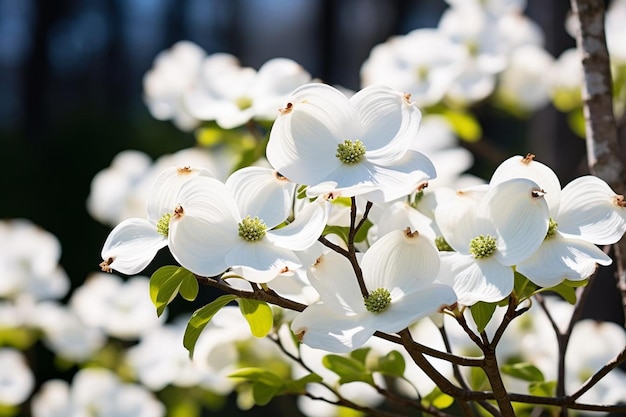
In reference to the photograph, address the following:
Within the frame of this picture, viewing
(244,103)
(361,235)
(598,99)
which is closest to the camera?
(361,235)

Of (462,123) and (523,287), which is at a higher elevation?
(462,123)

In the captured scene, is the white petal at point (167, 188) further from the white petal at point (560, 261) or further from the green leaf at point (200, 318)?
the white petal at point (560, 261)

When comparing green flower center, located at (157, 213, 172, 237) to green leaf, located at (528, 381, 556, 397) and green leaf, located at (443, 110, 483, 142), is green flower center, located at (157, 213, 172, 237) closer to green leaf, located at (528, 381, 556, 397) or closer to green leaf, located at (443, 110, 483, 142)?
green leaf, located at (528, 381, 556, 397)

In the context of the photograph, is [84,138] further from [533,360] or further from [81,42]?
[81,42]

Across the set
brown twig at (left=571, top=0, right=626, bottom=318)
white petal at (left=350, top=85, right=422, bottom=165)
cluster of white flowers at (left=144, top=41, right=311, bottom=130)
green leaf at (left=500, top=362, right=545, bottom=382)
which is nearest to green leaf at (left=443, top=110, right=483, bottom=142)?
cluster of white flowers at (left=144, top=41, right=311, bottom=130)

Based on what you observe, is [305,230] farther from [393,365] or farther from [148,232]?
[393,365]

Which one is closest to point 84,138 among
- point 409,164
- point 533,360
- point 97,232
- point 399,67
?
point 97,232

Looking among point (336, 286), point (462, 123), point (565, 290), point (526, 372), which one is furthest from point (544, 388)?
point (462, 123)

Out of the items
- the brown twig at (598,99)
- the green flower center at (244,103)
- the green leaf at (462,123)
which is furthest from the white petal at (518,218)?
the green leaf at (462,123)

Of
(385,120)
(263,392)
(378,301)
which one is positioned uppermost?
(385,120)
